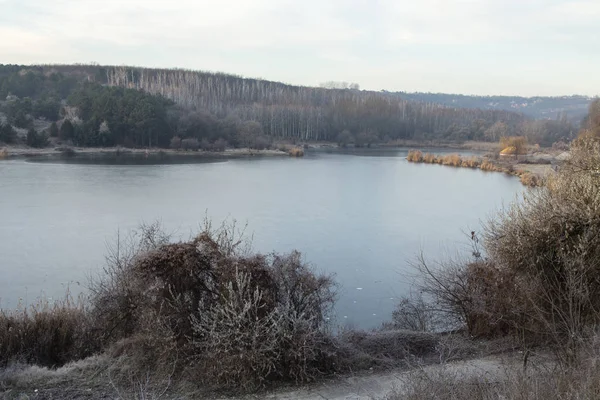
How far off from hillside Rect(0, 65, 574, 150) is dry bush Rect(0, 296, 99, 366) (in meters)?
35.4

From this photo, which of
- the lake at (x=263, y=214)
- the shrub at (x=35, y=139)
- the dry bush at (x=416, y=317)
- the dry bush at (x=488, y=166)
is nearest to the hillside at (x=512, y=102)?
the dry bush at (x=488, y=166)

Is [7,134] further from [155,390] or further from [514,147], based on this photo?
[155,390]

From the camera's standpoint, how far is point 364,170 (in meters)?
30.0

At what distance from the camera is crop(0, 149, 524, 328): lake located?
9.70 m

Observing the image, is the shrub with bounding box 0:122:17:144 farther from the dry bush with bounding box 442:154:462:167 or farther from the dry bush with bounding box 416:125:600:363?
the dry bush with bounding box 416:125:600:363

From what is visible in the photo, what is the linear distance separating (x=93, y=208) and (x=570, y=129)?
58752mm

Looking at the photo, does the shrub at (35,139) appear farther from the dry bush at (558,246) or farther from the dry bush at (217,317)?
the dry bush at (558,246)

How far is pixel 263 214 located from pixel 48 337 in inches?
400

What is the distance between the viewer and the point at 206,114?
145ft

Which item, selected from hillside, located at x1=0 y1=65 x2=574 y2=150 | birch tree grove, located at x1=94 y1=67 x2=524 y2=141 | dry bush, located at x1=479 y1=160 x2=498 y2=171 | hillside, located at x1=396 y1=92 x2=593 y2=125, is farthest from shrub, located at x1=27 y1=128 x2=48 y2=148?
hillside, located at x1=396 y1=92 x2=593 y2=125

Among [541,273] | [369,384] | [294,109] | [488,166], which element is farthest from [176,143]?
[369,384]

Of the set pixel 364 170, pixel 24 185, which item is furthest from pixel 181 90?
pixel 24 185

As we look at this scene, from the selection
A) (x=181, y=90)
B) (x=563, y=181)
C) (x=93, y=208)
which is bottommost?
(x=93, y=208)

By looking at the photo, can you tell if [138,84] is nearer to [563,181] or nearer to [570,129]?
[570,129]
